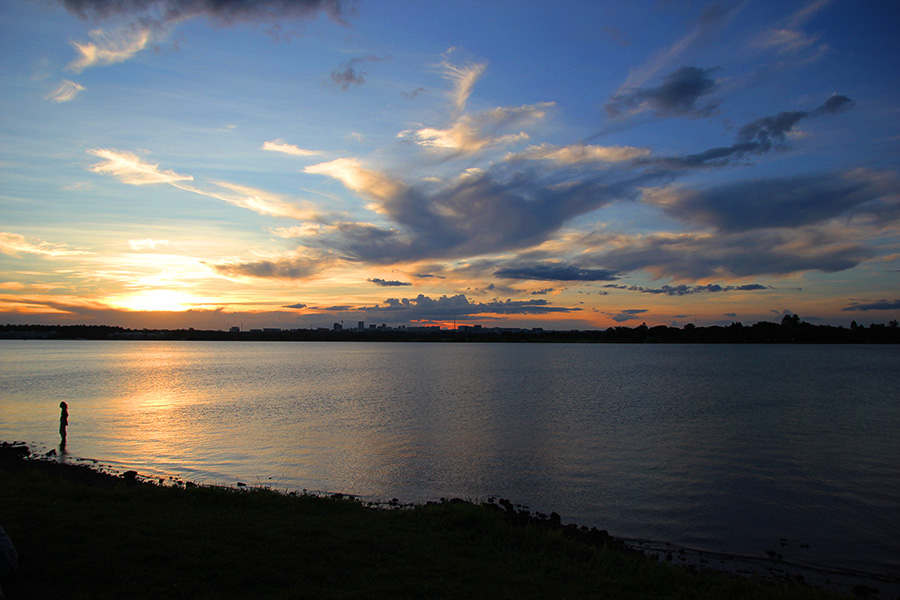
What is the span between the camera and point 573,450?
2645 centimetres

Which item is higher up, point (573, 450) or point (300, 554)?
point (300, 554)

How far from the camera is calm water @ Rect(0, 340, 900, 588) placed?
1698 cm

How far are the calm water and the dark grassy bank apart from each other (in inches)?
201

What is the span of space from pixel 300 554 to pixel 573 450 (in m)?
18.9

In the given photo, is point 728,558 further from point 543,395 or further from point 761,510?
point 543,395

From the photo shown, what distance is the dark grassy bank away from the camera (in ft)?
28.5

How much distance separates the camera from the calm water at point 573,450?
17.0 meters

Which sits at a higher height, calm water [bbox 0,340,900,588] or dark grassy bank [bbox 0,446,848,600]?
dark grassy bank [bbox 0,446,848,600]

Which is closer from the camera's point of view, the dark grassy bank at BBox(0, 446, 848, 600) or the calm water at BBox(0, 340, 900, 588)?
the dark grassy bank at BBox(0, 446, 848, 600)

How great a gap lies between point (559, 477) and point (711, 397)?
115 ft

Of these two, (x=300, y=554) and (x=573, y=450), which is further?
(x=573, y=450)

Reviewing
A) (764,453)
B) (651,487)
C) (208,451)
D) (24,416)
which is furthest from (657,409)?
(24,416)

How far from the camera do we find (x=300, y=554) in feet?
33.4

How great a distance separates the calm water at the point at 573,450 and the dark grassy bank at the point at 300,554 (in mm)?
5104
